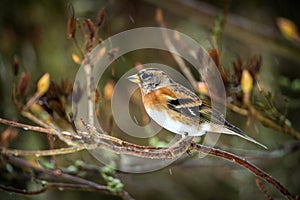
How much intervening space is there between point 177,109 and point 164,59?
1.80m

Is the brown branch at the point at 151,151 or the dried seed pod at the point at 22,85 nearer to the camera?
the brown branch at the point at 151,151

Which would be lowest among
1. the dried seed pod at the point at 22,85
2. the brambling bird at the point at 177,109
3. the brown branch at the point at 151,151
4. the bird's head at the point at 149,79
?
the brown branch at the point at 151,151

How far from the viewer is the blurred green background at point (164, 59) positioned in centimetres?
361

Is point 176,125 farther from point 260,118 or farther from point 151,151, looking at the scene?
point 260,118

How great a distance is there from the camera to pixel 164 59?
13.5ft

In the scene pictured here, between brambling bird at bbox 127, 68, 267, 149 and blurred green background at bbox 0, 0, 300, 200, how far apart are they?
1110mm

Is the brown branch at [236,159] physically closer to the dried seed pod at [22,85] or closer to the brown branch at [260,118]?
the brown branch at [260,118]

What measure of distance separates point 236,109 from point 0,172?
131cm

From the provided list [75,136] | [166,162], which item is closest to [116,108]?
[166,162]

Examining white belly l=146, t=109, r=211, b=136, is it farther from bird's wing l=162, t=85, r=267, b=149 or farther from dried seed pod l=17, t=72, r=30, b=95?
dried seed pod l=17, t=72, r=30, b=95

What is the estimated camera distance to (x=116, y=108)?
3.56 metres

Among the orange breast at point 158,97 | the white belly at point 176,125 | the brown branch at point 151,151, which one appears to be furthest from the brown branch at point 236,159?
the orange breast at point 158,97

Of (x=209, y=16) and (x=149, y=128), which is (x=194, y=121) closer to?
(x=149, y=128)

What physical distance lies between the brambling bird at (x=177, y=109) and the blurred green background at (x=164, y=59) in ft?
3.64
